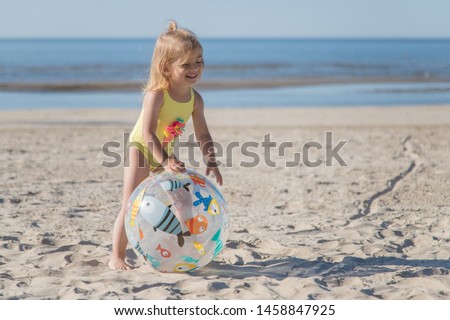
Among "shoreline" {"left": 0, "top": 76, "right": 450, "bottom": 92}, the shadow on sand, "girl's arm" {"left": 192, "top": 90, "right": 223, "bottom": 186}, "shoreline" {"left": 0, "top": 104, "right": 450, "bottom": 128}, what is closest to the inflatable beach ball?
the shadow on sand

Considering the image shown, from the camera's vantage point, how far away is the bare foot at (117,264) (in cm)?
473

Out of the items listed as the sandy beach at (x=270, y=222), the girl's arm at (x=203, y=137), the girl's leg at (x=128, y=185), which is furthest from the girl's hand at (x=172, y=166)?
the sandy beach at (x=270, y=222)

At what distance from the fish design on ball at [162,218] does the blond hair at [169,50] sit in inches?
33.1

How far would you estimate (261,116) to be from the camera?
49.5ft

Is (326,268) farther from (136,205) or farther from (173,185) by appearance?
(136,205)

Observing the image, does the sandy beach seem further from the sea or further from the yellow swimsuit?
the sea

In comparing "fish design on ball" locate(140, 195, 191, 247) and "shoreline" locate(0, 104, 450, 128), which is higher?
"shoreline" locate(0, 104, 450, 128)

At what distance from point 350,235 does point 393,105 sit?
13.1 m

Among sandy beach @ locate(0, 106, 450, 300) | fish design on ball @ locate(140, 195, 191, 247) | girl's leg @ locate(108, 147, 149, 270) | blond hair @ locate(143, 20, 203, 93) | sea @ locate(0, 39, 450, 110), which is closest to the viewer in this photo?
fish design on ball @ locate(140, 195, 191, 247)

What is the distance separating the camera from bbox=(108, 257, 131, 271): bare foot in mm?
4730

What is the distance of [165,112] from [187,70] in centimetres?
34

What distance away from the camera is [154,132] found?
15.0 feet

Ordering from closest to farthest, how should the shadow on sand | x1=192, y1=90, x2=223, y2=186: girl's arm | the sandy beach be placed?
the sandy beach, the shadow on sand, x1=192, y1=90, x2=223, y2=186: girl's arm
